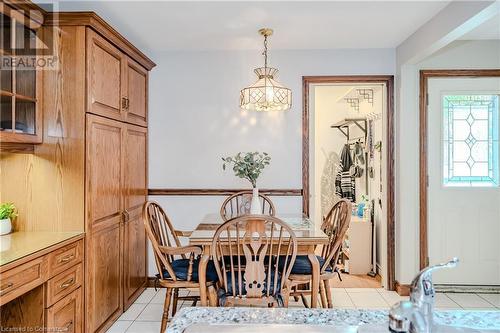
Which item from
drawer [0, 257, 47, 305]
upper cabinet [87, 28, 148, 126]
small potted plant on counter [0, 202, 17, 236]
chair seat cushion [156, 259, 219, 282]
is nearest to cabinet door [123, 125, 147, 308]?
upper cabinet [87, 28, 148, 126]

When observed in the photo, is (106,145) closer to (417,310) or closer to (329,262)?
(329,262)

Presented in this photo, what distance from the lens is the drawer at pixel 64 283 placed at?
213cm

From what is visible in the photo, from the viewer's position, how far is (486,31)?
11.4ft

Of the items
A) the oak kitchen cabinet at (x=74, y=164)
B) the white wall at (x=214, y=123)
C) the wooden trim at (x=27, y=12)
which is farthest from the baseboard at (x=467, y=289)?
the wooden trim at (x=27, y=12)

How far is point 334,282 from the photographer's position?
4.09 meters

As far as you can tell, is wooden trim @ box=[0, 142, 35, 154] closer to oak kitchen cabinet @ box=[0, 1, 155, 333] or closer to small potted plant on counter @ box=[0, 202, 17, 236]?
oak kitchen cabinet @ box=[0, 1, 155, 333]

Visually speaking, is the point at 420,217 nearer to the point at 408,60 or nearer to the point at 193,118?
the point at 408,60

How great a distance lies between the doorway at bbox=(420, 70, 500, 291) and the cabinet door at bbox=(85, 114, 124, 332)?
9.70 feet

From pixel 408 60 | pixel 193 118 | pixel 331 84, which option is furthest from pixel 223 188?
pixel 408 60

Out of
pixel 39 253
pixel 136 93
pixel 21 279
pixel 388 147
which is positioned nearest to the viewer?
pixel 21 279

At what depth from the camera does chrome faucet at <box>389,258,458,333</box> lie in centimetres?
75

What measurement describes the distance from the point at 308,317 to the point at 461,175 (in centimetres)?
345

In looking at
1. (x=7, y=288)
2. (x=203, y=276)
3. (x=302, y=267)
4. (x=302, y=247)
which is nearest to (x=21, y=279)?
(x=7, y=288)

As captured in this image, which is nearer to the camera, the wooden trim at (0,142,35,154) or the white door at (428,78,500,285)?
the wooden trim at (0,142,35,154)
